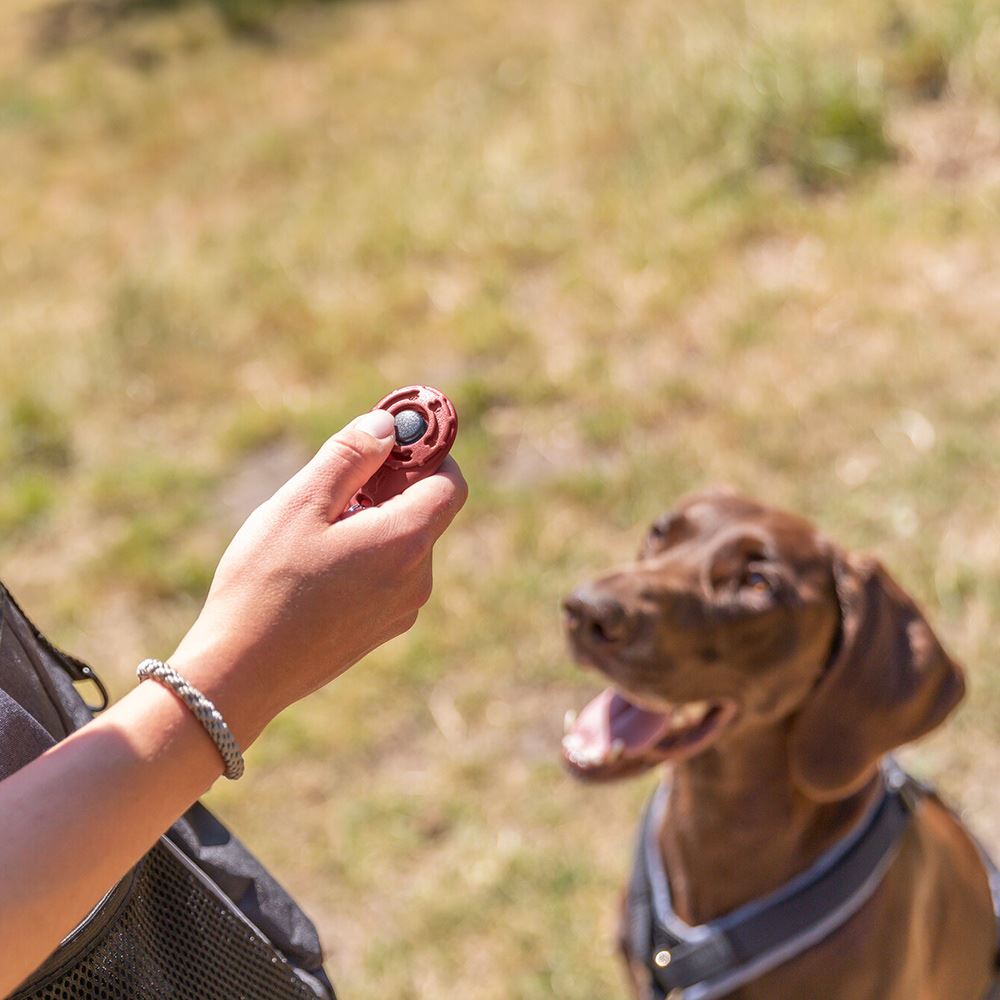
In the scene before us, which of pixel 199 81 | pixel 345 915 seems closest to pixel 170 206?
pixel 199 81

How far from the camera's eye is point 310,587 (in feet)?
3.65

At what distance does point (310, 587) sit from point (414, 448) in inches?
10.5

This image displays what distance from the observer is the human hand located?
1.07 m

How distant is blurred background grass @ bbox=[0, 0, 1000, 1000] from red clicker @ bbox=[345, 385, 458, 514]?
6.75 feet

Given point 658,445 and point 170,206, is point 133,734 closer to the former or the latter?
point 658,445

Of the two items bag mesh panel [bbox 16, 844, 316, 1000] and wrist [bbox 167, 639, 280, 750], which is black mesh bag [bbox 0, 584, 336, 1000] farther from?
wrist [bbox 167, 639, 280, 750]

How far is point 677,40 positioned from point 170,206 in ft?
10.0

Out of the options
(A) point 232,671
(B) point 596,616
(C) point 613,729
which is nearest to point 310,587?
(A) point 232,671

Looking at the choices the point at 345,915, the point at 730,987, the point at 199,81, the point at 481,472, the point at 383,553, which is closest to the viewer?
the point at 383,553

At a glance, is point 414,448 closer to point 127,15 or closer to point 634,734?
point 634,734

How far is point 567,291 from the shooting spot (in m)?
5.40

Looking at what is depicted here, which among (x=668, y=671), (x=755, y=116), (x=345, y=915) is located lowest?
(x=345, y=915)

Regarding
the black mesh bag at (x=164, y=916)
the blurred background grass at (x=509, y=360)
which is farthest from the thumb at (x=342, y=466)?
the blurred background grass at (x=509, y=360)

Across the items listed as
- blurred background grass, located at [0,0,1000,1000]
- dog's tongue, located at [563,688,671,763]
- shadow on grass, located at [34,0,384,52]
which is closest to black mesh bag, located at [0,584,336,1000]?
dog's tongue, located at [563,688,671,763]
